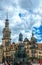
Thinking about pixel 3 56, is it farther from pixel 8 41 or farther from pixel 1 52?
pixel 8 41

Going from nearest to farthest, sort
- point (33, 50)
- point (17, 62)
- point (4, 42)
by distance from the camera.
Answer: point (17, 62) → point (33, 50) → point (4, 42)

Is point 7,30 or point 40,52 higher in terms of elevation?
point 7,30

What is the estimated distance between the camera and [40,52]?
378ft

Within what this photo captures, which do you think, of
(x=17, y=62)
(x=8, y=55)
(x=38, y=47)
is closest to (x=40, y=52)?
(x=38, y=47)

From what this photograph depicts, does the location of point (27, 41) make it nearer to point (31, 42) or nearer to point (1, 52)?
point (31, 42)

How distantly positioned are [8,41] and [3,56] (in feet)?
34.8

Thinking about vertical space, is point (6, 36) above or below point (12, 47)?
above

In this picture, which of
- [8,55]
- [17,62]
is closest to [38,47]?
[8,55]

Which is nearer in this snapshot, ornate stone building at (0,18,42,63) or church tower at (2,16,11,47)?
ornate stone building at (0,18,42,63)

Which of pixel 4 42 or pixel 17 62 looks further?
pixel 4 42

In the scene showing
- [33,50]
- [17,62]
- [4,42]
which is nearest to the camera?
[17,62]

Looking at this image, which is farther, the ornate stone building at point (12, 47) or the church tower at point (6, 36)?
the church tower at point (6, 36)

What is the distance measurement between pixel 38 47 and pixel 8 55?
14.2m

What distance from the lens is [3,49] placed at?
A: 118438mm
